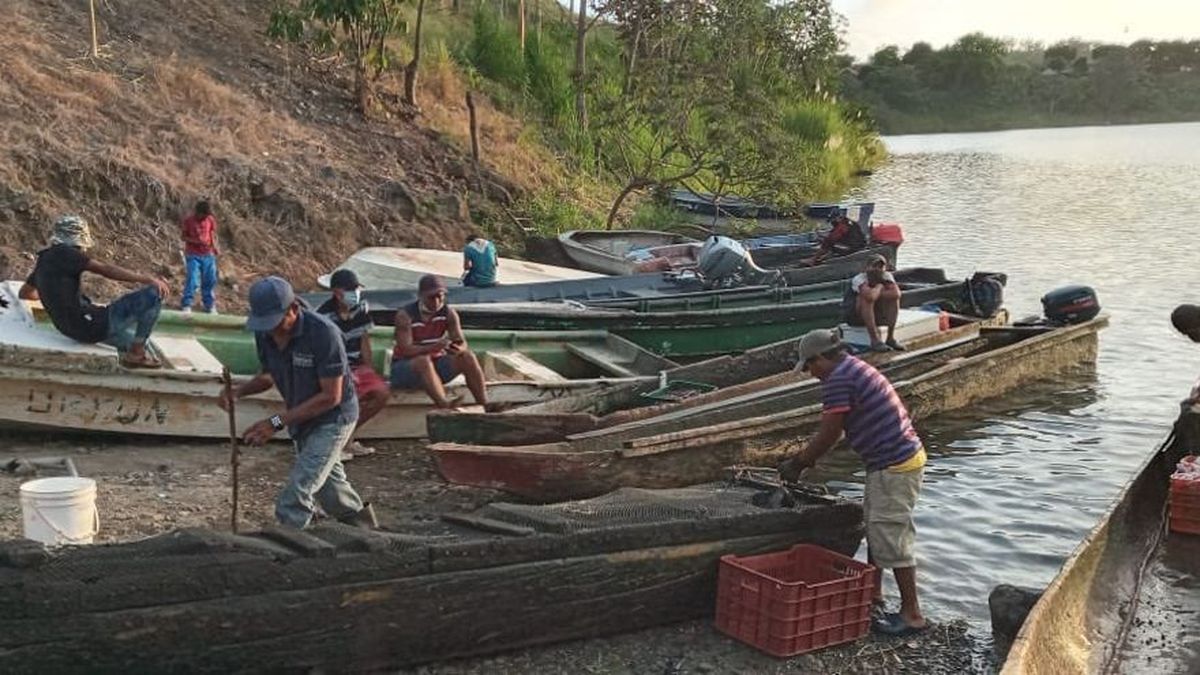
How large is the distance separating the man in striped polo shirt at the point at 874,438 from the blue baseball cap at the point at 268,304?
2.89 metres

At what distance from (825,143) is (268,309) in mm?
36555

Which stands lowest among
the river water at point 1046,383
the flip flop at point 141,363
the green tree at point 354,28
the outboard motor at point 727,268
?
the river water at point 1046,383

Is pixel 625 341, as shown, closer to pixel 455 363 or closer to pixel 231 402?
pixel 455 363

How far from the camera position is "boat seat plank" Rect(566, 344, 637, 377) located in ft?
38.2

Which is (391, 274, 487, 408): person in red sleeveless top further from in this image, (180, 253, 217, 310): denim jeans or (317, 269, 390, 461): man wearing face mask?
(180, 253, 217, 310): denim jeans

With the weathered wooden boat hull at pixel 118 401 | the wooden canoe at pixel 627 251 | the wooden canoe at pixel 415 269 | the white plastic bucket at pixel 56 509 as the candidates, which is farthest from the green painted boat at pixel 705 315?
the white plastic bucket at pixel 56 509

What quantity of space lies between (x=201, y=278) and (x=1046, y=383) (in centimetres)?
1056

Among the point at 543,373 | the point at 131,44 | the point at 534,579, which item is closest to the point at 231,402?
the point at 534,579

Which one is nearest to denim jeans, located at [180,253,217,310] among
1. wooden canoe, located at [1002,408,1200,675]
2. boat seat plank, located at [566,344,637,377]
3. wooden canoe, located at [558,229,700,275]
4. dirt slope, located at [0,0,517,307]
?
dirt slope, located at [0,0,517,307]

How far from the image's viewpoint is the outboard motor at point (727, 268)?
15414 millimetres

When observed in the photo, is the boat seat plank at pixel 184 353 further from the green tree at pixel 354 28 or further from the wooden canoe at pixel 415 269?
the green tree at pixel 354 28

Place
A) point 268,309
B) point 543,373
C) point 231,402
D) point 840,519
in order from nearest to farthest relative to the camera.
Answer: point 268,309 → point 231,402 → point 840,519 → point 543,373

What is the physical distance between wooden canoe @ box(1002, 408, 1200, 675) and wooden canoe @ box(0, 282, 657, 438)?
4.32 m

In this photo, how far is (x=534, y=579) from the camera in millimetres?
5953
